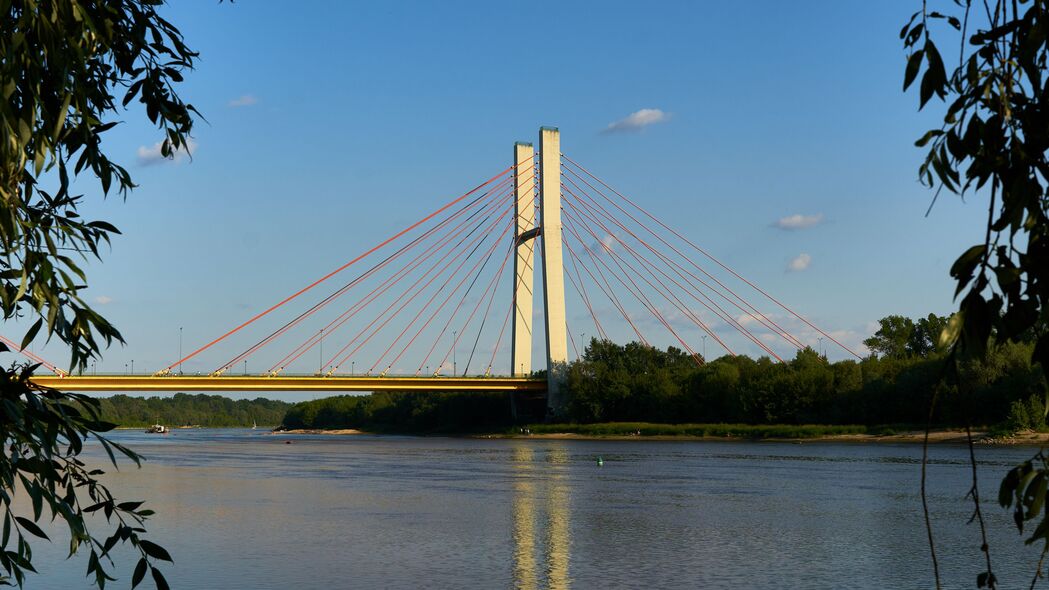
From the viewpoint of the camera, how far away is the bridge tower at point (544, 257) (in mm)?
61156

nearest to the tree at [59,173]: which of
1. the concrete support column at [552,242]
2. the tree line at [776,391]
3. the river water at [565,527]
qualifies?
the river water at [565,527]

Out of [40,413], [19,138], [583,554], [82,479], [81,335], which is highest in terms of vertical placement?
[19,138]

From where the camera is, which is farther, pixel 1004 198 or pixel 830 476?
pixel 830 476

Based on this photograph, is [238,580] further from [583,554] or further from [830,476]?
[830,476]

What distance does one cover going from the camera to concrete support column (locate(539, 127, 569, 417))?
200 ft

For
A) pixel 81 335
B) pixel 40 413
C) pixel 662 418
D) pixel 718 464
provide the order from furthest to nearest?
pixel 662 418 → pixel 718 464 → pixel 81 335 → pixel 40 413

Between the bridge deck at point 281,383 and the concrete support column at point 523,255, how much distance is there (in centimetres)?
210

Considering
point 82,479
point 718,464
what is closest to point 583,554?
point 82,479

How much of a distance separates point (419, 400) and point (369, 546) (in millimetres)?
78013

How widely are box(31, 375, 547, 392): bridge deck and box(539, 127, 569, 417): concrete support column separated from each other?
18.5 ft

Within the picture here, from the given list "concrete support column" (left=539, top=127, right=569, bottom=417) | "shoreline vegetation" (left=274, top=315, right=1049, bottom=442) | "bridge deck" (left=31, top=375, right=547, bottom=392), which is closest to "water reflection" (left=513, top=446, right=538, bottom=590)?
"concrete support column" (left=539, top=127, right=569, bottom=417)

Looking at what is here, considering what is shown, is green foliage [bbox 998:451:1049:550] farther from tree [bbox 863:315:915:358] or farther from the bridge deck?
tree [bbox 863:315:915:358]

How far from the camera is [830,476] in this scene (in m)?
35.6

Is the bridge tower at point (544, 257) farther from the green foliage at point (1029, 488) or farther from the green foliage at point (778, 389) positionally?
the green foliage at point (1029, 488)
